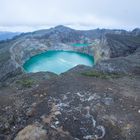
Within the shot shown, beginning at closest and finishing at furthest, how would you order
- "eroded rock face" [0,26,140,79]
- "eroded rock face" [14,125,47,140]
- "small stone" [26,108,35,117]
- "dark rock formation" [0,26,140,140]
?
"eroded rock face" [14,125,47,140] < "dark rock formation" [0,26,140,140] < "small stone" [26,108,35,117] < "eroded rock face" [0,26,140,79]

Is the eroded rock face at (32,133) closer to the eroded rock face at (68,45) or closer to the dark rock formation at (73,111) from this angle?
the dark rock formation at (73,111)

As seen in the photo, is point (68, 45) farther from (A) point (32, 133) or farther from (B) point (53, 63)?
(A) point (32, 133)

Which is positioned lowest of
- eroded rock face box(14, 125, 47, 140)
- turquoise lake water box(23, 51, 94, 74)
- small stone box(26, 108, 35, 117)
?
turquoise lake water box(23, 51, 94, 74)

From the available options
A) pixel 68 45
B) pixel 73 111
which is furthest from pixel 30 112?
pixel 68 45

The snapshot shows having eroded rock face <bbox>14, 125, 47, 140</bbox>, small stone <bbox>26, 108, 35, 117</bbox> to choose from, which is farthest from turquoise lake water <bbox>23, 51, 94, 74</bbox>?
eroded rock face <bbox>14, 125, 47, 140</bbox>

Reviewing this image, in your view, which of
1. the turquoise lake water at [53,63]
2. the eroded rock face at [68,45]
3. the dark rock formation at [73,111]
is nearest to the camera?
the dark rock formation at [73,111]

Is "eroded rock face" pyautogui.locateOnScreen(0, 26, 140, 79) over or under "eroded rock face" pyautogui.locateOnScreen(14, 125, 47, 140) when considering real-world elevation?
under

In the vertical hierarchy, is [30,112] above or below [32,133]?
above

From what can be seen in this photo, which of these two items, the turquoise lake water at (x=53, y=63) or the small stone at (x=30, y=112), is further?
the turquoise lake water at (x=53, y=63)

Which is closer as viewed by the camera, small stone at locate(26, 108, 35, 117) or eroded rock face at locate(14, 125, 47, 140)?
eroded rock face at locate(14, 125, 47, 140)

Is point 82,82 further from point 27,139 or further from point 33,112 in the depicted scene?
point 27,139

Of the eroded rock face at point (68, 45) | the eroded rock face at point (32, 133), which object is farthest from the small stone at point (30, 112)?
the eroded rock face at point (68, 45)

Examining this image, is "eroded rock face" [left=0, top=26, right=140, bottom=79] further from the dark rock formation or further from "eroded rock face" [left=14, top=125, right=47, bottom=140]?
"eroded rock face" [left=14, top=125, right=47, bottom=140]
